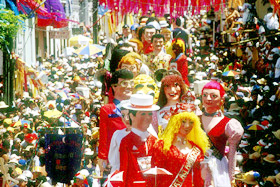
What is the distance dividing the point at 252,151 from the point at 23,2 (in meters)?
10.2

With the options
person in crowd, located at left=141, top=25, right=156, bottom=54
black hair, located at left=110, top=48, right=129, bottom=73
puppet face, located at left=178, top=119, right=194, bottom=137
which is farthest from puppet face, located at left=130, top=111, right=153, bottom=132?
person in crowd, located at left=141, top=25, right=156, bottom=54

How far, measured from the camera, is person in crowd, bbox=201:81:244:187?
307 inches

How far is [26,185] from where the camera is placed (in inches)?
382

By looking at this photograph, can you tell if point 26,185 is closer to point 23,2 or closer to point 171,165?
point 171,165

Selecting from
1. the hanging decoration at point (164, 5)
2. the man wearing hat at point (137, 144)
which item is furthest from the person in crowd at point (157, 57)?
the man wearing hat at point (137, 144)

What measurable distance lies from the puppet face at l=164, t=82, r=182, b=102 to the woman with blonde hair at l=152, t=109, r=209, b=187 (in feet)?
4.37

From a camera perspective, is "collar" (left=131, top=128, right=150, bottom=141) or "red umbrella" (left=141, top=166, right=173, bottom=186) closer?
"red umbrella" (left=141, top=166, right=173, bottom=186)

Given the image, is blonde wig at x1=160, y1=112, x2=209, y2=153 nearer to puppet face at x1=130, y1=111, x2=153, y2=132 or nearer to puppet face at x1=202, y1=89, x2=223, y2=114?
puppet face at x1=130, y1=111, x2=153, y2=132

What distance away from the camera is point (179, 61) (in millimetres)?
13156

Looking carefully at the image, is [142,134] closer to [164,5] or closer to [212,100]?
[212,100]

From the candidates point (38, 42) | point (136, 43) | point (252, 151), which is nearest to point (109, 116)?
point (252, 151)

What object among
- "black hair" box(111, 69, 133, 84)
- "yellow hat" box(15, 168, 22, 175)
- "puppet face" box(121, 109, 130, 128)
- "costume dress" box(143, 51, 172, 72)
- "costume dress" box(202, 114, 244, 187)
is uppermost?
"black hair" box(111, 69, 133, 84)

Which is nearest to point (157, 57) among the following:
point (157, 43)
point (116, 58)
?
point (157, 43)

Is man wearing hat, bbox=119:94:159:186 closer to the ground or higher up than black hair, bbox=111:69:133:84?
closer to the ground
